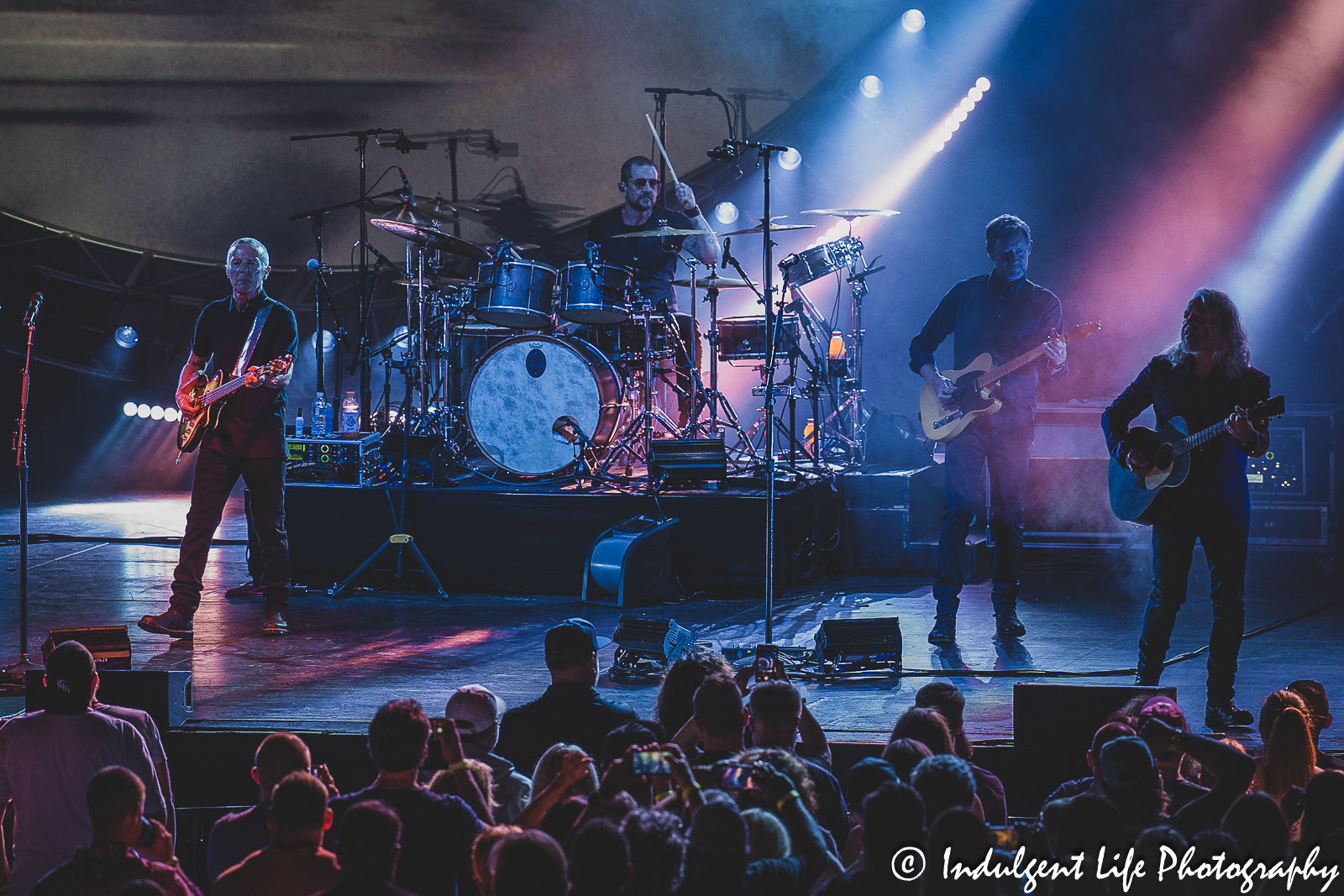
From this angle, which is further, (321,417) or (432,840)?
(321,417)

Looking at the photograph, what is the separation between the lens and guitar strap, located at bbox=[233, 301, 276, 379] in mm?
6676

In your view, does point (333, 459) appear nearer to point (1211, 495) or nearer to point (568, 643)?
point (568, 643)


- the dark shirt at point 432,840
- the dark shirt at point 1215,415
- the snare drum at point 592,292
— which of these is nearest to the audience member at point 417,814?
the dark shirt at point 432,840

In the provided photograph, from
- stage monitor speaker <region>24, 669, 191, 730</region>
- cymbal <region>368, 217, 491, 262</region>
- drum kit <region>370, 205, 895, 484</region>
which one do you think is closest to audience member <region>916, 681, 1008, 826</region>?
stage monitor speaker <region>24, 669, 191, 730</region>

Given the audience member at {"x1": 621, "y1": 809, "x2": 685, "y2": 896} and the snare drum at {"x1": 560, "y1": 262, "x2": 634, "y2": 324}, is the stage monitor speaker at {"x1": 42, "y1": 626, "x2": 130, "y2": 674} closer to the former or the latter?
the audience member at {"x1": 621, "y1": 809, "x2": 685, "y2": 896}

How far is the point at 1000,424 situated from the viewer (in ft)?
21.1

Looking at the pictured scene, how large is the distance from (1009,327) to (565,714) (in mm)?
3832

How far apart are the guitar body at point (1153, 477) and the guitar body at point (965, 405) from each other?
124 centimetres

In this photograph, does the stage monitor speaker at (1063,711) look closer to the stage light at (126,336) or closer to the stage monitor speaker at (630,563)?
the stage monitor speaker at (630,563)

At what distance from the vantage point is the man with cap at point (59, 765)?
3371 mm

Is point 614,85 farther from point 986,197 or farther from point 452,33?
point 986,197

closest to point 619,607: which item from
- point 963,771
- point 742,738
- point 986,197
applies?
point 742,738

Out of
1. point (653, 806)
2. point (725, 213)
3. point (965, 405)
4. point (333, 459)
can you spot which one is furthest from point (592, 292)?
point (653, 806)

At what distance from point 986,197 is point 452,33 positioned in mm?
6334
